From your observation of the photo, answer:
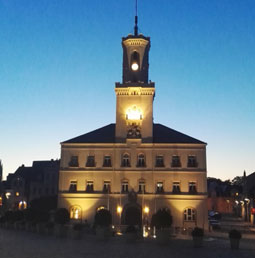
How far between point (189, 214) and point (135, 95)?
18965mm

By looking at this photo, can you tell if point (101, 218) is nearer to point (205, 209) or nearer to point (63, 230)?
point (63, 230)

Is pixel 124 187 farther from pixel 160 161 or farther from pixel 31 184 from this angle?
pixel 31 184

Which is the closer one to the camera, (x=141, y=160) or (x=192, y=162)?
Result: (x=192, y=162)

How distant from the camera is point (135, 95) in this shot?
5503 cm

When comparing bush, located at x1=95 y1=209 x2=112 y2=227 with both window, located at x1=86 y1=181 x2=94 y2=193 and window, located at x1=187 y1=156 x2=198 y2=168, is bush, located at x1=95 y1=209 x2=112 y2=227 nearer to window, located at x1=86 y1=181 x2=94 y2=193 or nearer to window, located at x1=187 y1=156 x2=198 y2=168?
window, located at x1=86 y1=181 x2=94 y2=193

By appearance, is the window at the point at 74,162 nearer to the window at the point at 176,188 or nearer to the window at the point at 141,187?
the window at the point at 141,187

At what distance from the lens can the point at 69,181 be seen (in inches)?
2063

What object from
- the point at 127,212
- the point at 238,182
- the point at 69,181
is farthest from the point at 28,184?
the point at 238,182

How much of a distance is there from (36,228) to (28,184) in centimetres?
4291

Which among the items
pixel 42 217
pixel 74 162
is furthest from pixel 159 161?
pixel 42 217

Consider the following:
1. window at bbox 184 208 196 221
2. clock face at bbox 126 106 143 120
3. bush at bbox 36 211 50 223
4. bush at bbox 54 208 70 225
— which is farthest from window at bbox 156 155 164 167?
bush at bbox 36 211 50 223

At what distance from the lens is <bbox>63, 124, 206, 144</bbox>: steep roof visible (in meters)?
53.1

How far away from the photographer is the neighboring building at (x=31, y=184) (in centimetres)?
7969

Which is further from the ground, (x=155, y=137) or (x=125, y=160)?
(x=155, y=137)
